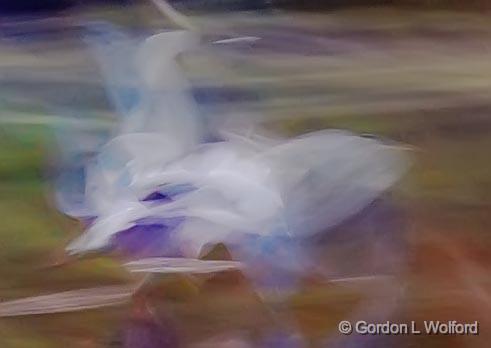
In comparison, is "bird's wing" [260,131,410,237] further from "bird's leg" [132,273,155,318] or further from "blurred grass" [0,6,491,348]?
"bird's leg" [132,273,155,318]

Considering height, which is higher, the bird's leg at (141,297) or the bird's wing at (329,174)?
the bird's wing at (329,174)

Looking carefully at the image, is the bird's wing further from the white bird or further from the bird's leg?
the bird's leg

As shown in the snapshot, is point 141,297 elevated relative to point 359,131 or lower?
lower

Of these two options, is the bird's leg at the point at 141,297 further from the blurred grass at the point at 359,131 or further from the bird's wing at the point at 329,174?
the bird's wing at the point at 329,174

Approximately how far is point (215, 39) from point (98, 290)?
0.22 meters

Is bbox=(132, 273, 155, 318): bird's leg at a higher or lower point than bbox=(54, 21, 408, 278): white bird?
lower

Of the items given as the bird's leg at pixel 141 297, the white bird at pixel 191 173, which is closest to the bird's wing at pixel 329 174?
the white bird at pixel 191 173

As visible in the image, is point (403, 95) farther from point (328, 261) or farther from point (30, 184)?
point (30, 184)

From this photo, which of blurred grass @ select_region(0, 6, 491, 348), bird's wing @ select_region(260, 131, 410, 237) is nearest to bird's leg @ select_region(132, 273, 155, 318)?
blurred grass @ select_region(0, 6, 491, 348)

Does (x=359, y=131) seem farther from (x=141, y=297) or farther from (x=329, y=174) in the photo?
(x=141, y=297)

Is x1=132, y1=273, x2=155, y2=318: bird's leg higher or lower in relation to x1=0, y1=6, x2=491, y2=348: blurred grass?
lower

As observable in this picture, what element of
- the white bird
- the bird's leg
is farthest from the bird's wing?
the bird's leg

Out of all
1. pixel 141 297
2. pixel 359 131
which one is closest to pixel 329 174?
pixel 359 131

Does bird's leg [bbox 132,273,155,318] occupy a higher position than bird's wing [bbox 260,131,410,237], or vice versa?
bird's wing [bbox 260,131,410,237]
